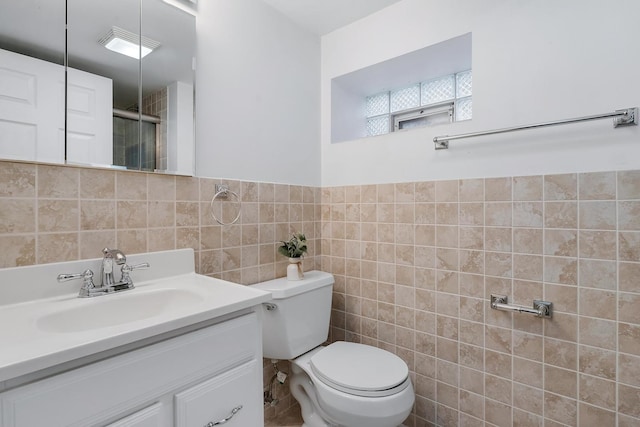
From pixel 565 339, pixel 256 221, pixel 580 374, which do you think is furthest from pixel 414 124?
pixel 580 374

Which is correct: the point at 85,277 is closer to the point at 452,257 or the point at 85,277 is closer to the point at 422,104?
the point at 452,257

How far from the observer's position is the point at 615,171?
1.15m

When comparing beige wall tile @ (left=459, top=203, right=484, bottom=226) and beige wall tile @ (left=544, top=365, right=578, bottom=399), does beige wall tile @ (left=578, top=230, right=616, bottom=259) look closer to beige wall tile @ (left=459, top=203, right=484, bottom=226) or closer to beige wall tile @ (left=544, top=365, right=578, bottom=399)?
beige wall tile @ (left=459, top=203, right=484, bottom=226)

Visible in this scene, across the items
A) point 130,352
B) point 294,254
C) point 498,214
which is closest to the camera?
point 130,352

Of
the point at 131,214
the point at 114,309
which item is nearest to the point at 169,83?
the point at 131,214

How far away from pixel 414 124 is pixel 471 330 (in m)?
1.25

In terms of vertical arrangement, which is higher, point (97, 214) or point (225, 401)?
point (97, 214)

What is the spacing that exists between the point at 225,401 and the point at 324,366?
1.92 ft

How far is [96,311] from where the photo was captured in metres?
1.01

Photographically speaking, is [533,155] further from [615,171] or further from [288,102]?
[288,102]

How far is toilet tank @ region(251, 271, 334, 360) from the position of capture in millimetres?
1470

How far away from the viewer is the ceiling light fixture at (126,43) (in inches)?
46.1

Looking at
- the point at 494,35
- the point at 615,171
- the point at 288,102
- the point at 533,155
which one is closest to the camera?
the point at 615,171

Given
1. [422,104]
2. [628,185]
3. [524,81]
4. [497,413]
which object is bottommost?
[497,413]
